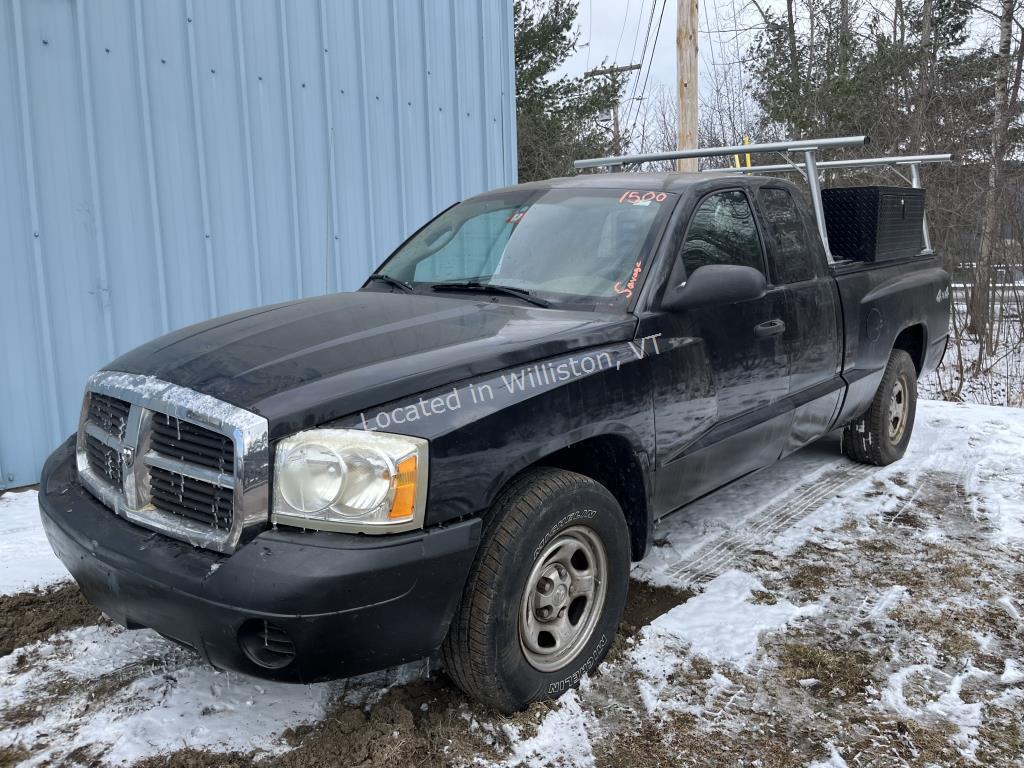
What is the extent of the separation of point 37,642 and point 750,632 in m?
2.91

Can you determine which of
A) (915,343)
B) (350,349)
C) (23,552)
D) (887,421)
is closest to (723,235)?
(350,349)

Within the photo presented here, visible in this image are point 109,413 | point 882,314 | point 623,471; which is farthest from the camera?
point 882,314

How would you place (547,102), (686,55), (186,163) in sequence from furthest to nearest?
(547,102) < (686,55) < (186,163)

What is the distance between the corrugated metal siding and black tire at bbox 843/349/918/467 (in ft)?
14.2

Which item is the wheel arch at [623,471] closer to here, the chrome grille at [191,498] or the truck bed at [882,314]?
the chrome grille at [191,498]

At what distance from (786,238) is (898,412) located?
88.5 inches

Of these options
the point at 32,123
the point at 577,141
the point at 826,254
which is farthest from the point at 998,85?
the point at 32,123

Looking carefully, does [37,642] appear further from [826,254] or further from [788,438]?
[826,254]

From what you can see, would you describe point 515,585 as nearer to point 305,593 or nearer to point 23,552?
point 305,593

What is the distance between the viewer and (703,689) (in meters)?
2.97

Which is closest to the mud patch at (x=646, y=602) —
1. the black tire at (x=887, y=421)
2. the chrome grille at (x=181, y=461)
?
the chrome grille at (x=181, y=461)

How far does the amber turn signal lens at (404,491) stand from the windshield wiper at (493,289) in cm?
123

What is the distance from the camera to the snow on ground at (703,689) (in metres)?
2.64

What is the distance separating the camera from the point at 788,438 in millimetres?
4309
